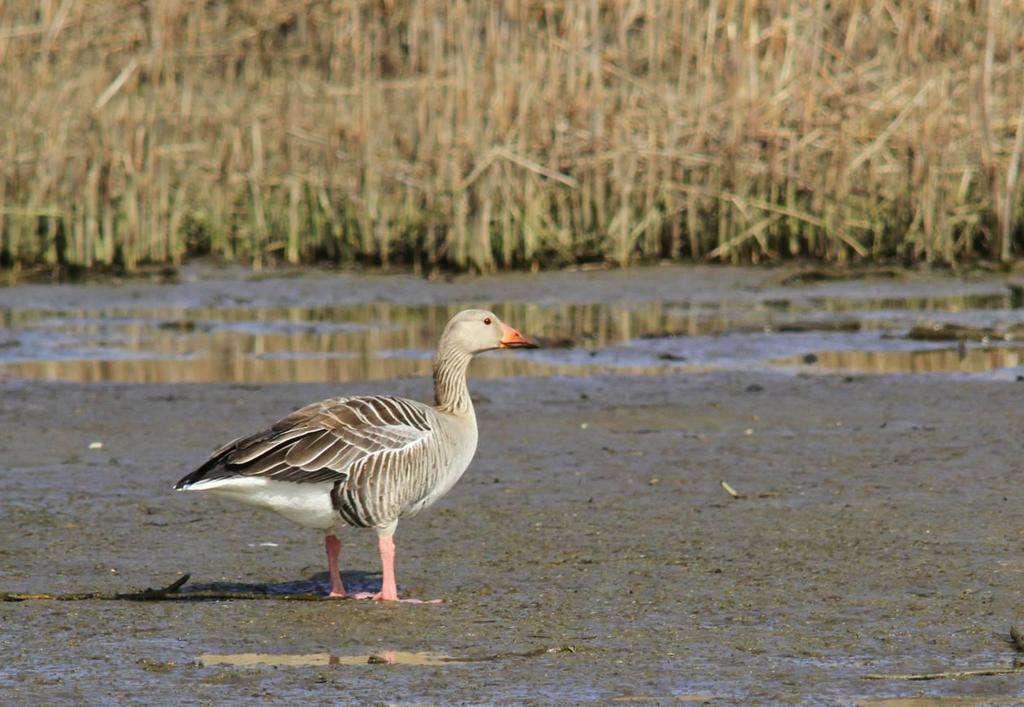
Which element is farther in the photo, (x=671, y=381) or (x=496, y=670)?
(x=671, y=381)

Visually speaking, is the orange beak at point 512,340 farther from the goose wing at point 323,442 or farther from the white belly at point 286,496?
the white belly at point 286,496

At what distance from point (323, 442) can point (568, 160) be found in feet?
34.1

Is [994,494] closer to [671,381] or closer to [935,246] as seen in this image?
[671,381]

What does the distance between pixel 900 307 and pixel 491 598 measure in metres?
9.53

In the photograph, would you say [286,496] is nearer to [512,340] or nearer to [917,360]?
[512,340]

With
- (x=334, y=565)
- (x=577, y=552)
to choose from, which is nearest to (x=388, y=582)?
(x=334, y=565)

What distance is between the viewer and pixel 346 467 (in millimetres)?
6016

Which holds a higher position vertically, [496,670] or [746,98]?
[746,98]

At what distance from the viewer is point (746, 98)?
16.2m

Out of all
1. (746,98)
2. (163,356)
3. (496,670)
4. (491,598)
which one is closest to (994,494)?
(491,598)

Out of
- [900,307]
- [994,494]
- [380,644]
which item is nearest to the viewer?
[380,644]

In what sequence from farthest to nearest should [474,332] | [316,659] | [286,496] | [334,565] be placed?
[474,332], [334,565], [286,496], [316,659]

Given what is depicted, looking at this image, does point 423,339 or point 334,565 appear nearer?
point 334,565

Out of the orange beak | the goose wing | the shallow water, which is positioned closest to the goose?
the goose wing
